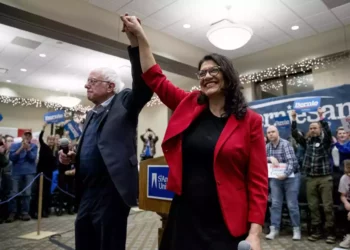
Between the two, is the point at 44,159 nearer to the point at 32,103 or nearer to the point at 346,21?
the point at 32,103

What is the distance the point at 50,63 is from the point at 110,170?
6.76m

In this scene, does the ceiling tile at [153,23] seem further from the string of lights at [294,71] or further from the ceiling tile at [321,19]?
the ceiling tile at [321,19]

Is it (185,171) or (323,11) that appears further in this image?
(323,11)

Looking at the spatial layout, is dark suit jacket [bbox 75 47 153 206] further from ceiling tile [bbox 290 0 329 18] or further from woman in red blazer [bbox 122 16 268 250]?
ceiling tile [bbox 290 0 329 18]

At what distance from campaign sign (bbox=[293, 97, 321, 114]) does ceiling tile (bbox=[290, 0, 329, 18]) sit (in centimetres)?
163

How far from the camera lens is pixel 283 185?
429 cm

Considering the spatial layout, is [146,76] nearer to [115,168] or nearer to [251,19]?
[115,168]

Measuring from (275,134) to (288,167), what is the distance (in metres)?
0.52

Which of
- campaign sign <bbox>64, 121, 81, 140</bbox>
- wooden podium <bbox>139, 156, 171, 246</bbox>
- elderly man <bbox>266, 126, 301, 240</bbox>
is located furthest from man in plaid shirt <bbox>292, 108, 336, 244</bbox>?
campaign sign <bbox>64, 121, 81, 140</bbox>

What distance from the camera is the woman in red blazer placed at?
101 cm

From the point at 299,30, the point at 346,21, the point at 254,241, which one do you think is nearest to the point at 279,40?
the point at 299,30

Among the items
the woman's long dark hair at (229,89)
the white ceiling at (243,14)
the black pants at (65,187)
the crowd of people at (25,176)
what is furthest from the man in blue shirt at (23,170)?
the woman's long dark hair at (229,89)

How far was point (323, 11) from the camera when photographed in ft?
16.8

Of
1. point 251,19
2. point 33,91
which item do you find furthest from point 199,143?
point 33,91
